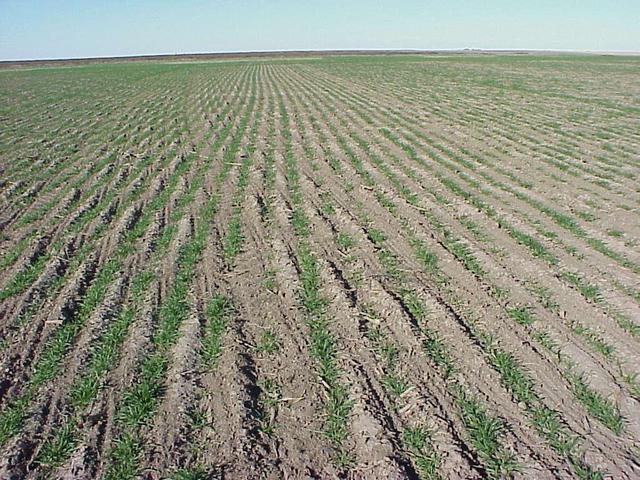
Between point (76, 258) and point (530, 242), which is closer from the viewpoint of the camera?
point (76, 258)

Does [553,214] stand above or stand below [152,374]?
below

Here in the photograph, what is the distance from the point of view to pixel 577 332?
561 cm

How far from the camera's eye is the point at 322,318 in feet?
19.7

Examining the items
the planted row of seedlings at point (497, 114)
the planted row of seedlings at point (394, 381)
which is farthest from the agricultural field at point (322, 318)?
the planted row of seedlings at point (497, 114)

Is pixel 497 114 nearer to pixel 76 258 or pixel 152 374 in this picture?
pixel 76 258

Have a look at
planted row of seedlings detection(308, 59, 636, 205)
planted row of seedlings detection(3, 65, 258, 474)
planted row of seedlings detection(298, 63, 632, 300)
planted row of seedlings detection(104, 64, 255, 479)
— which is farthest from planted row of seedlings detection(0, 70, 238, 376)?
planted row of seedlings detection(308, 59, 636, 205)

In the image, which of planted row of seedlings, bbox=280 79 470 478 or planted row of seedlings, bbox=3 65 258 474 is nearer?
planted row of seedlings, bbox=280 79 470 478

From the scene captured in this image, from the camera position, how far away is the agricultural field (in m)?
4.11

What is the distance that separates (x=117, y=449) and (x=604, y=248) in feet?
23.7

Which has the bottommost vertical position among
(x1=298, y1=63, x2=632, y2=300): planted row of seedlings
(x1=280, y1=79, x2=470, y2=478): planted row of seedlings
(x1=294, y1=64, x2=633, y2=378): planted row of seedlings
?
(x1=298, y1=63, x2=632, y2=300): planted row of seedlings

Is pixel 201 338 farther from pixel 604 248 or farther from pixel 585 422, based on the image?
pixel 604 248

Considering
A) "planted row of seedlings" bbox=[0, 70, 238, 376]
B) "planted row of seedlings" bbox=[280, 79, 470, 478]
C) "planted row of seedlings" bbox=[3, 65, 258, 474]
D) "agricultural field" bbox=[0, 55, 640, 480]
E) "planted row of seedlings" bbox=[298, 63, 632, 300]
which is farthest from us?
"planted row of seedlings" bbox=[298, 63, 632, 300]

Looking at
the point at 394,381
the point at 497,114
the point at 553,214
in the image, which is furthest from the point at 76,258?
the point at 497,114

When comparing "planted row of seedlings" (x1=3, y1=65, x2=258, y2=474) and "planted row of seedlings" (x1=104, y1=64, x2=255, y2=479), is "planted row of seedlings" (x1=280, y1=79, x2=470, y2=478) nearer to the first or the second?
"planted row of seedlings" (x1=104, y1=64, x2=255, y2=479)
